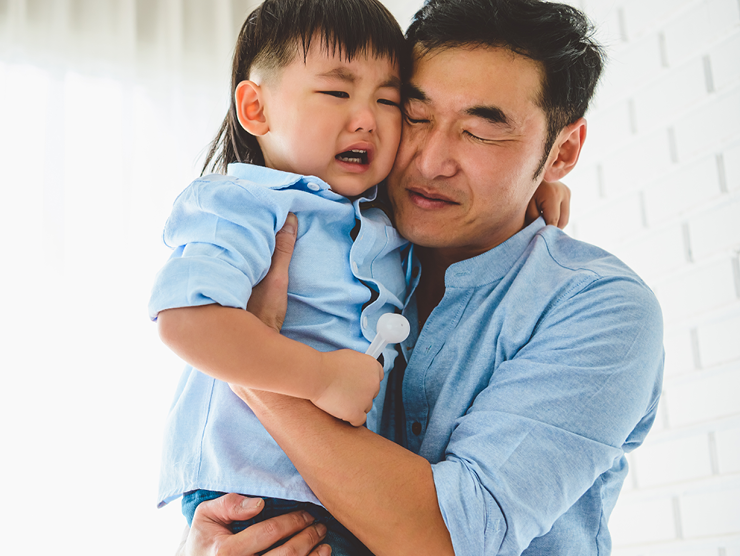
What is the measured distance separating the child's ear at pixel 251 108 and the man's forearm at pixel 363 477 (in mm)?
534

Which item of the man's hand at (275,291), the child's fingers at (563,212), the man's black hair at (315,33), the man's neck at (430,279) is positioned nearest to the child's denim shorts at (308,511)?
the man's hand at (275,291)

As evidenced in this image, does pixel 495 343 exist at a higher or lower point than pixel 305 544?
higher

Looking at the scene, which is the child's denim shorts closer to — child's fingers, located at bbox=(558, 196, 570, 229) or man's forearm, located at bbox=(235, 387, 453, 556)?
man's forearm, located at bbox=(235, 387, 453, 556)

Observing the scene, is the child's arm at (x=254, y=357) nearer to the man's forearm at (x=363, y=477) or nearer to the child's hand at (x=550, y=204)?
the man's forearm at (x=363, y=477)

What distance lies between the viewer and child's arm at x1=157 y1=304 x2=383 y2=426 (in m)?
0.84

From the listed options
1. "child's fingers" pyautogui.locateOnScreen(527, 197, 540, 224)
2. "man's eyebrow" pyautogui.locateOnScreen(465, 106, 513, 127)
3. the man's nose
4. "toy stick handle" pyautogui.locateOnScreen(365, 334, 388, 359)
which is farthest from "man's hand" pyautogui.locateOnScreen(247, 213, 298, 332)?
"child's fingers" pyautogui.locateOnScreen(527, 197, 540, 224)

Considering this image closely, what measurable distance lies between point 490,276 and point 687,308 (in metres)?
0.88

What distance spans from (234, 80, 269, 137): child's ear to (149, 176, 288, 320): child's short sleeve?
0.86 feet

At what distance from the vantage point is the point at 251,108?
4.07 ft

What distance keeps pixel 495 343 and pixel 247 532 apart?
506mm

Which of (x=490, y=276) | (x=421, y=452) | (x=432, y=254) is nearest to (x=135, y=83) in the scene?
(x=432, y=254)

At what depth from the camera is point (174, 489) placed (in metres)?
1.00

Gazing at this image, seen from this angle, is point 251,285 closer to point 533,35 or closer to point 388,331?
point 388,331

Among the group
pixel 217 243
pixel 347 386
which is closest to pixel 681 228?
pixel 347 386
